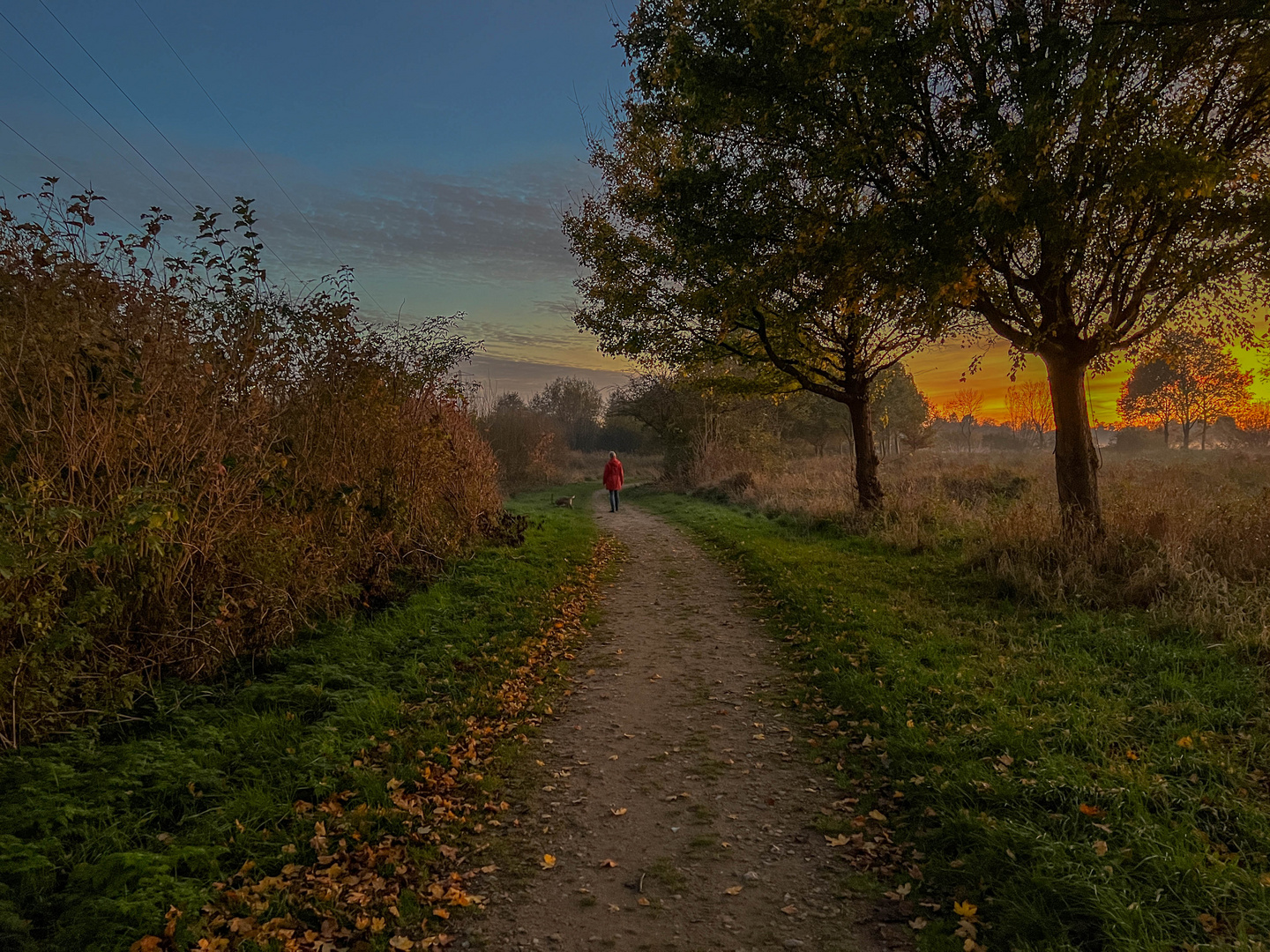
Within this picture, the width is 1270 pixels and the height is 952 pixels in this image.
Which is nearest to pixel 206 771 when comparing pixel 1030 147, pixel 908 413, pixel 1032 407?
pixel 1030 147

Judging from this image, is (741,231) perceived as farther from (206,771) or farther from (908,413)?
(908,413)

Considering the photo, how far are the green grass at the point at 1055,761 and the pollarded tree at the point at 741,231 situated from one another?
4.90 m

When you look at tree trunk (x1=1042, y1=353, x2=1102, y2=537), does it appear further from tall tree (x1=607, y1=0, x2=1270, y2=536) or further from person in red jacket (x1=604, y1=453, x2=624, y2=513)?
person in red jacket (x1=604, y1=453, x2=624, y2=513)

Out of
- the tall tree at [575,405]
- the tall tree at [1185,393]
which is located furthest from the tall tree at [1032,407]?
the tall tree at [575,405]

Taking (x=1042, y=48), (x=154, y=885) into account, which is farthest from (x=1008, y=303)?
(x=154, y=885)

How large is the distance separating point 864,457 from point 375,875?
1518cm

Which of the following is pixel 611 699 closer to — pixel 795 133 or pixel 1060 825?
pixel 1060 825

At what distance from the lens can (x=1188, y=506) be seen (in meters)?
10.3

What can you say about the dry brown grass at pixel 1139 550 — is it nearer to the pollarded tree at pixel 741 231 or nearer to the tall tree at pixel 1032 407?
the pollarded tree at pixel 741 231

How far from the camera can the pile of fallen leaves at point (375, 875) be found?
3553 millimetres

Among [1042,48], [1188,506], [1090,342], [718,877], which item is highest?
[1042,48]

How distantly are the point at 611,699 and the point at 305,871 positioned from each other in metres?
3.45

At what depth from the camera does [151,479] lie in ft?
20.1

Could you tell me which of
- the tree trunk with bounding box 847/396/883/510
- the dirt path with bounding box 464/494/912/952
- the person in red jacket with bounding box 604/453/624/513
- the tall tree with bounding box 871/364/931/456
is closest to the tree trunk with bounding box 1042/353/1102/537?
the dirt path with bounding box 464/494/912/952
